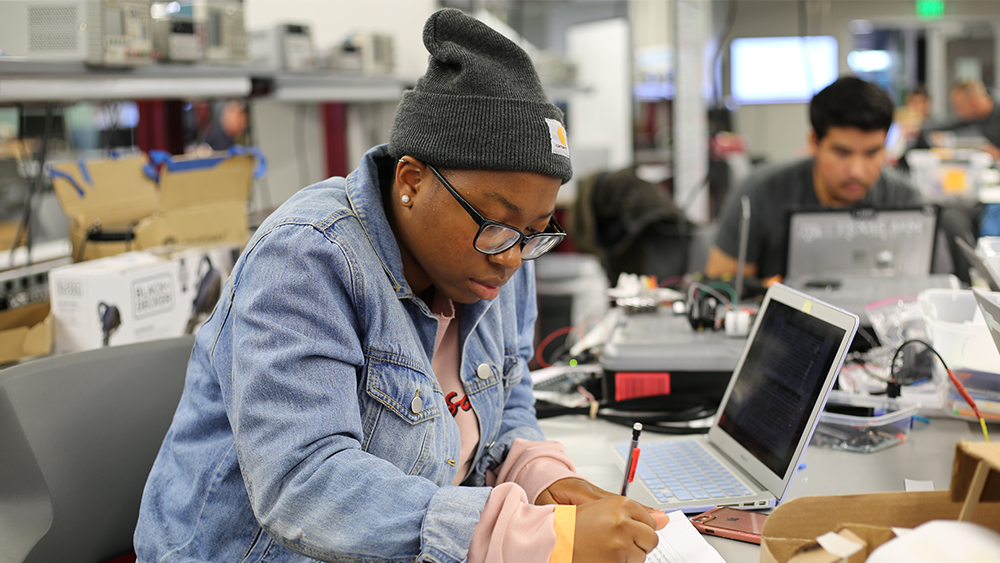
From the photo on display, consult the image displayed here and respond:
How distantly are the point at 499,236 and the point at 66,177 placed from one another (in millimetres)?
1533

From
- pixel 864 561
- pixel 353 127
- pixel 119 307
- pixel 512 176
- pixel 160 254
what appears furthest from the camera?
pixel 353 127

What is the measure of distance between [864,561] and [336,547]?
1.73 feet

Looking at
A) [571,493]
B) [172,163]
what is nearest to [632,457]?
[571,493]

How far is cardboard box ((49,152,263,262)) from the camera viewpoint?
2059 mm

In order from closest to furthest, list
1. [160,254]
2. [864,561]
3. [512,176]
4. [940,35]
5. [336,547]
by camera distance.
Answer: [864,561] < [336,547] < [512,176] < [160,254] < [940,35]

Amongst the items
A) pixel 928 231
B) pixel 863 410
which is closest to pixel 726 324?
pixel 863 410

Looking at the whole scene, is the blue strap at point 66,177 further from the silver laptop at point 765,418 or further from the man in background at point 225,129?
the man in background at point 225,129

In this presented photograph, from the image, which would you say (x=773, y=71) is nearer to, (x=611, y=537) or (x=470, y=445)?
(x=470, y=445)

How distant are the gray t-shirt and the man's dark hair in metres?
0.32

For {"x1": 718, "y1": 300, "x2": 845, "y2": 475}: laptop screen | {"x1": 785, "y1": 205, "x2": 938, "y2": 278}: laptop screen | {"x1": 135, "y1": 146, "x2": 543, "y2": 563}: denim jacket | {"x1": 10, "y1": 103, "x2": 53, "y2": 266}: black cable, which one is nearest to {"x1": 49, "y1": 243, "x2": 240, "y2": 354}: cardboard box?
{"x1": 10, "y1": 103, "x2": 53, "y2": 266}: black cable

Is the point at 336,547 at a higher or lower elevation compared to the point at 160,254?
lower

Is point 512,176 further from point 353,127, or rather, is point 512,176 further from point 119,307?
point 353,127

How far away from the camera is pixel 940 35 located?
34.6 feet

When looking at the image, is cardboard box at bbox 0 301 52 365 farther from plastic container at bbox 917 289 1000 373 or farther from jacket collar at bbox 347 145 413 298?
plastic container at bbox 917 289 1000 373
